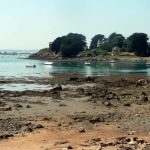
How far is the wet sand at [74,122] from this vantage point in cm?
1995

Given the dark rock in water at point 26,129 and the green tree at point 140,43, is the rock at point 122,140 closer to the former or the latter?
the dark rock in water at point 26,129

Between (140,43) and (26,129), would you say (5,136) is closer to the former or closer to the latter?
(26,129)

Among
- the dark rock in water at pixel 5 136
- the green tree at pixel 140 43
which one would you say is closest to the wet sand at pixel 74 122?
the dark rock in water at pixel 5 136

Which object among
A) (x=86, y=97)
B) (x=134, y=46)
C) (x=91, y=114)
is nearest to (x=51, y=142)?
(x=91, y=114)

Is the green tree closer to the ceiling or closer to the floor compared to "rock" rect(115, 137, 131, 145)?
closer to the ceiling

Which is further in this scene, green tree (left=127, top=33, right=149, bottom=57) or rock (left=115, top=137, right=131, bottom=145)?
green tree (left=127, top=33, right=149, bottom=57)

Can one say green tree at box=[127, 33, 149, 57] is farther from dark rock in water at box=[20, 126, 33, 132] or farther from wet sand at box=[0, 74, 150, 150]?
dark rock in water at box=[20, 126, 33, 132]

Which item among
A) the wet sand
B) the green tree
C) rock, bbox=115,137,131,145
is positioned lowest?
the wet sand

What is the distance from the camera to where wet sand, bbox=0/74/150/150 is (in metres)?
20.0

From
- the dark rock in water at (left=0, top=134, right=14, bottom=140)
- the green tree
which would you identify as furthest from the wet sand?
the green tree

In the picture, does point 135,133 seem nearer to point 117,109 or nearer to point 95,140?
point 95,140

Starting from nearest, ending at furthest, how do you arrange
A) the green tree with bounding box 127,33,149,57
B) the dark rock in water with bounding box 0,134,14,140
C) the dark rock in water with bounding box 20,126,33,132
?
the dark rock in water with bounding box 0,134,14,140, the dark rock in water with bounding box 20,126,33,132, the green tree with bounding box 127,33,149,57

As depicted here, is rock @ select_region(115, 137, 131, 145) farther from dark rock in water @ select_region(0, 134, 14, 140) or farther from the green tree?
the green tree

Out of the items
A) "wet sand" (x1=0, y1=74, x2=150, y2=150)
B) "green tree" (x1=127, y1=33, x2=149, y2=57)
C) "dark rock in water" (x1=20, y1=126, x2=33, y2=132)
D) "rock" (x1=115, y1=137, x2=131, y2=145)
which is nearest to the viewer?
"rock" (x1=115, y1=137, x2=131, y2=145)
